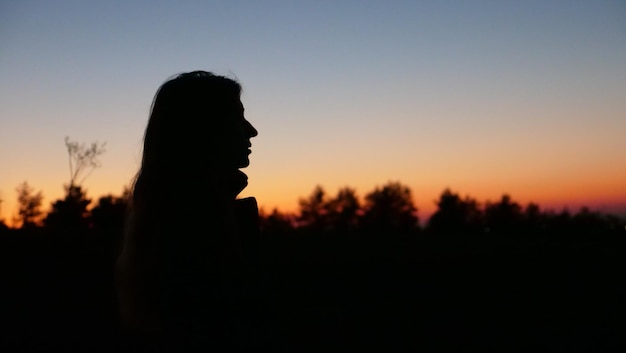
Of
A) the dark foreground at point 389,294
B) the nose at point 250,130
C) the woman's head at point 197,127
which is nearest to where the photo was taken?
the woman's head at point 197,127

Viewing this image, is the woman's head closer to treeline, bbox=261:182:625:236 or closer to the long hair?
the long hair

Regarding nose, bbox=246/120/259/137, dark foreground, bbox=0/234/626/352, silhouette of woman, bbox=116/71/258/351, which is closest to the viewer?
silhouette of woman, bbox=116/71/258/351

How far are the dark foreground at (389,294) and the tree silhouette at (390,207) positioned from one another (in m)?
43.9

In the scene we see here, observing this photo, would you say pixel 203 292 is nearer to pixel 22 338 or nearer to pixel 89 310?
pixel 22 338

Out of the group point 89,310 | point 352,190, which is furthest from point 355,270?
point 352,190

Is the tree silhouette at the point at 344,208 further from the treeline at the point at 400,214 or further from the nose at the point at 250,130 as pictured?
the nose at the point at 250,130

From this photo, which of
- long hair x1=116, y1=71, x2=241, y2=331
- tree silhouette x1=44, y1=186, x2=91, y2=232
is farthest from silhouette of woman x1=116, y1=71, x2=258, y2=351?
tree silhouette x1=44, y1=186, x2=91, y2=232

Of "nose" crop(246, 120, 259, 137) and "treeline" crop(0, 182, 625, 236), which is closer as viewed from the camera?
"nose" crop(246, 120, 259, 137)

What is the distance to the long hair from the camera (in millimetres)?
1088

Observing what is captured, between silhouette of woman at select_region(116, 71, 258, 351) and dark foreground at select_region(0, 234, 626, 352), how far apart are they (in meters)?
8.15

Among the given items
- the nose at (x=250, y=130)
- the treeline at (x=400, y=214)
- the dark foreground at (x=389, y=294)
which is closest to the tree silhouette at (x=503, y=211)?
the treeline at (x=400, y=214)

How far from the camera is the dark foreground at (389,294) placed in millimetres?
9477

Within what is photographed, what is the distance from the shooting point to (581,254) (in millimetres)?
16094

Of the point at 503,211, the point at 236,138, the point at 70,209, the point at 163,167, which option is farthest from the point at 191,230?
the point at 503,211
